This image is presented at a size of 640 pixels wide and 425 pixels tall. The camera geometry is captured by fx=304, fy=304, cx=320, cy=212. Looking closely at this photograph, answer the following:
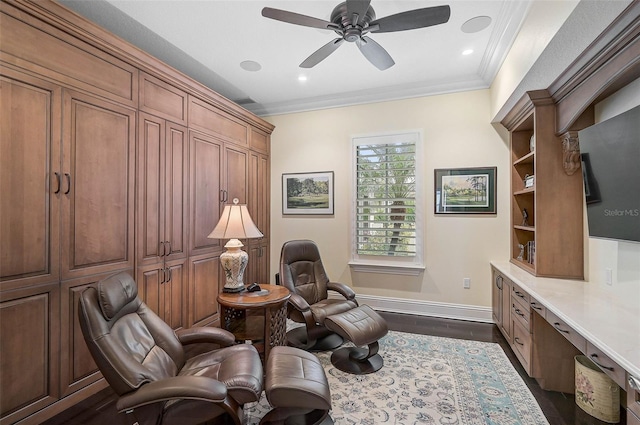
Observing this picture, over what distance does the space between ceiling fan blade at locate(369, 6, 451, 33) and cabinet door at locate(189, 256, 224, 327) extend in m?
2.86

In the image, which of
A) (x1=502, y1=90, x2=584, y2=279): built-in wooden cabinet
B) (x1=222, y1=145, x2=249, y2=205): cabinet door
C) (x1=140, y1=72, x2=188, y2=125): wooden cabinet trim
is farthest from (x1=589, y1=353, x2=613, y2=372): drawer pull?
(x1=140, y1=72, x2=188, y2=125): wooden cabinet trim

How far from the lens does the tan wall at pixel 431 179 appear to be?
384cm

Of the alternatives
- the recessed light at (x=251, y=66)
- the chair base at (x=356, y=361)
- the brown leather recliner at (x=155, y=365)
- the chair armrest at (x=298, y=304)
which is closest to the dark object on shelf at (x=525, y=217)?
the chair base at (x=356, y=361)

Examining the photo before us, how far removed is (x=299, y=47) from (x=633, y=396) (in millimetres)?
3401

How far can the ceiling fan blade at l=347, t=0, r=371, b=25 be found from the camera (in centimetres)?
197

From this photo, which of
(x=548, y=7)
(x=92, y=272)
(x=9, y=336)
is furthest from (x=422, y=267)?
(x=9, y=336)

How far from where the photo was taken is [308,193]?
464cm

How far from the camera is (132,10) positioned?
2.46 metres

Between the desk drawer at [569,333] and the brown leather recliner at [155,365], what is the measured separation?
1.84 metres

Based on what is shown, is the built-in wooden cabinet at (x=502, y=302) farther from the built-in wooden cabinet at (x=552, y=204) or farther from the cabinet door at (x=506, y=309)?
the built-in wooden cabinet at (x=552, y=204)

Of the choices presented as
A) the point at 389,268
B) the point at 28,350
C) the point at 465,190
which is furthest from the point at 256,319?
the point at 465,190

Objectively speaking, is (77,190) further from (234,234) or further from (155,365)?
(155,365)

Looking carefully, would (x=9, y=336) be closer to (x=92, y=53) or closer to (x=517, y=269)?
(x=92, y=53)

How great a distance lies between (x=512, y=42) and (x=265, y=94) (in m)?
2.96
